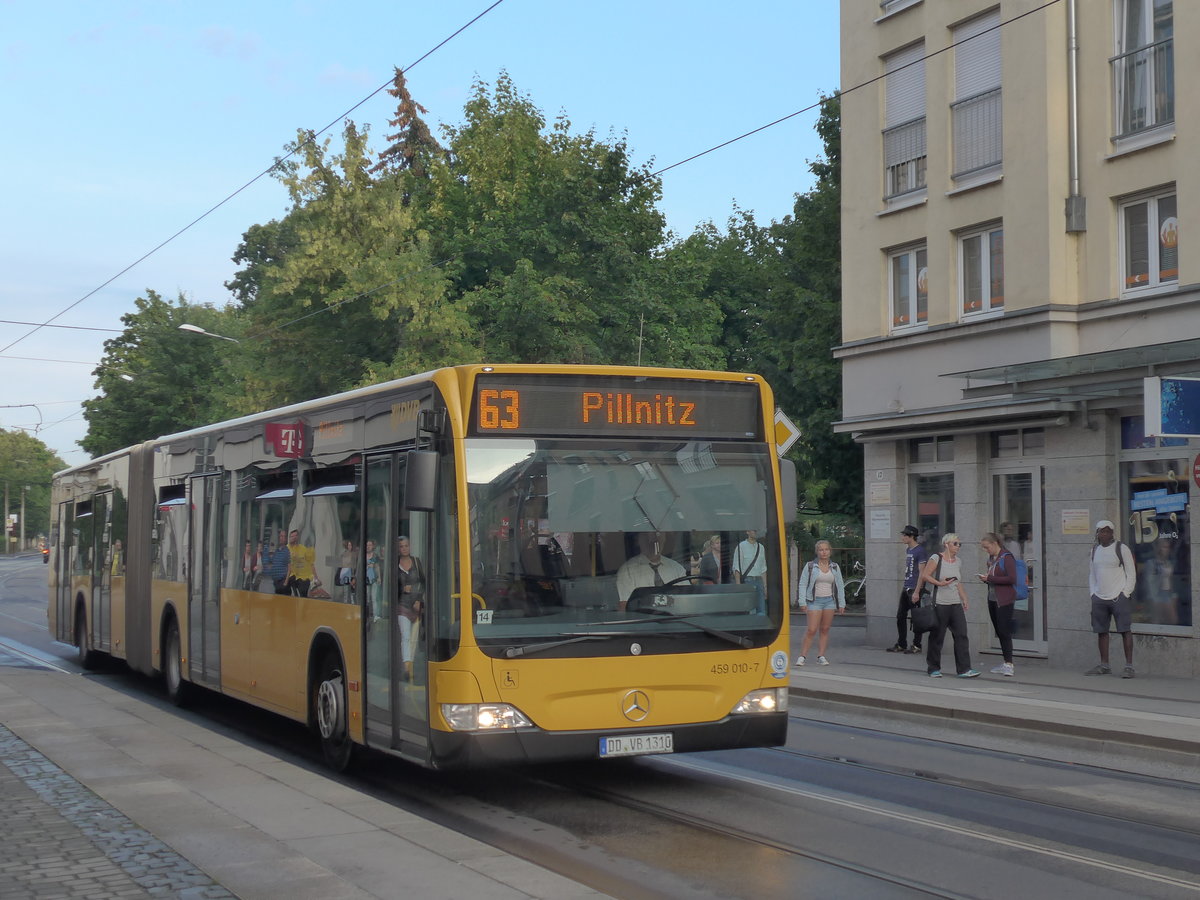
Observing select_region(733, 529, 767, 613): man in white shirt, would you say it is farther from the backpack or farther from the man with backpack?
the man with backpack

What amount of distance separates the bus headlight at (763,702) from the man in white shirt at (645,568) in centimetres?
97

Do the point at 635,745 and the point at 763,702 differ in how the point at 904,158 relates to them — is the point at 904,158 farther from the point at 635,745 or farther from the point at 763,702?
the point at 635,745

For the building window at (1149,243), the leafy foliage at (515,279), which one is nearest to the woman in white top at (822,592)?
the building window at (1149,243)

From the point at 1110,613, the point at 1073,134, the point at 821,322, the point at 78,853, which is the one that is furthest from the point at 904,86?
the point at 78,853

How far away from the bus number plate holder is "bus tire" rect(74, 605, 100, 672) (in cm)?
1316

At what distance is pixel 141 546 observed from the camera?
1689 cm

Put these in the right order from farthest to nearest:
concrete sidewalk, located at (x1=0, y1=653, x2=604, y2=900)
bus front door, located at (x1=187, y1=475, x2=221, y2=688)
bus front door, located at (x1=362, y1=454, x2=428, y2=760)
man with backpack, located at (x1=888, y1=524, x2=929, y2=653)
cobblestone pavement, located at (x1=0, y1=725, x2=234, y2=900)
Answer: man with backpack, located at (x1=888, y1=524, x2=929, y2=653), bus front door, located at (x1=187, y1=475, x2=221, y2=688), bus front door, located at (x1=362, y1=454, x2=428, y2=760), concrete sidewalk, located at (x1=0, y1=653, x2=604, y2=900), cobblestone pavement, located at (x1=0, y1=725, x2=234, y2=900)

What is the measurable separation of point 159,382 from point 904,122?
46727mm

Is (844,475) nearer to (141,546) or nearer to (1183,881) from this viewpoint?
(141,546)

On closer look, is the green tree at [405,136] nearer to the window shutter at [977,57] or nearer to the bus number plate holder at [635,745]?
the window shutter at [977,57]

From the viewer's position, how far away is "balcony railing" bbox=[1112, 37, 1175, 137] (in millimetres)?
18281

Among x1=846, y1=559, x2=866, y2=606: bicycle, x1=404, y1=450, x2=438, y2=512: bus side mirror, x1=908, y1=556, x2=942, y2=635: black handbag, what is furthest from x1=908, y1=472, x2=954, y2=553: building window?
x1=404, y1=450, x2=438, y2=512: bus side mirror

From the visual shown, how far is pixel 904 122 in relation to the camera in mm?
22453

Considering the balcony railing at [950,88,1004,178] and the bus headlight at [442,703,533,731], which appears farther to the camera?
the balcony railing at [950,88,1004,178]
